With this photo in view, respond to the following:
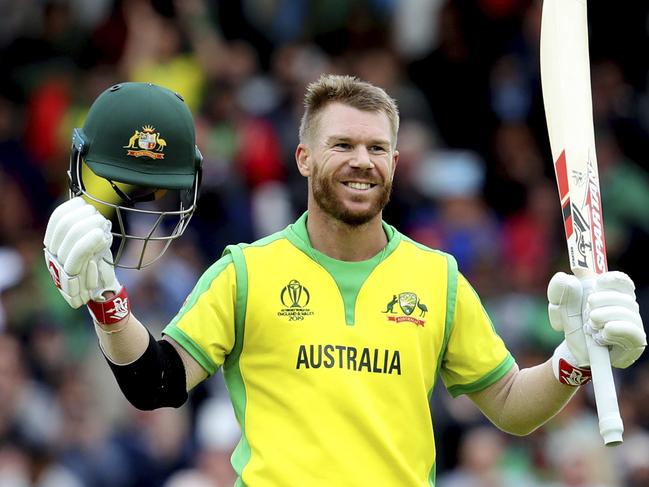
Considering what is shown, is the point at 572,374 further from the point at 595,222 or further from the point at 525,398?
the point at 595,222

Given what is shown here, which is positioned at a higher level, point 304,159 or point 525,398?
point 304,159

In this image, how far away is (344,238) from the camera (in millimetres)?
5219

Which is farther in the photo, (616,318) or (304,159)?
(304,159)

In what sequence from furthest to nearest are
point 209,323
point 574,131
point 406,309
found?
point 574,131 → point 406,309 → point 209,323

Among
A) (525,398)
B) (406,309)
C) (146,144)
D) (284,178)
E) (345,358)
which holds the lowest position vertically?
(525,398)

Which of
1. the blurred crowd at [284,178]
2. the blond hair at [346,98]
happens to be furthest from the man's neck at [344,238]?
the blurred crowd at [284,178]

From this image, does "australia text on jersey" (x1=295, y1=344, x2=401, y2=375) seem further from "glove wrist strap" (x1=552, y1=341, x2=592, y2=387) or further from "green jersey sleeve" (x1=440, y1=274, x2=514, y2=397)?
"glove wrist strap" (x1=552, y1=341, x2=592, y2=387)

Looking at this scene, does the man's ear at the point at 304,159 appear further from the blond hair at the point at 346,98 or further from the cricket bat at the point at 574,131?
the cricket bat at the point at 574,131

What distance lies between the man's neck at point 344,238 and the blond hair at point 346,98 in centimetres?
31

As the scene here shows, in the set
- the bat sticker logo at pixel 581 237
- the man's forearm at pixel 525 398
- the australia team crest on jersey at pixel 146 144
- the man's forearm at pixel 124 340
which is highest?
the australia team crest on jersey at pixel 146 144

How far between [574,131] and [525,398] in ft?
3.22

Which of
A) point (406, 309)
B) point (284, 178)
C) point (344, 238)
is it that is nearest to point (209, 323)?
point (344, 238)

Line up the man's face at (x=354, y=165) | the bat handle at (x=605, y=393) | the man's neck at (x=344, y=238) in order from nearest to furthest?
1. the bat handle at (x=605, y=393)
2. the man's face at (x=354, y=165)
3. the man's neck at (x=344, y=238)

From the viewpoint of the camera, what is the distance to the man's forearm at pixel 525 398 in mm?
5152
